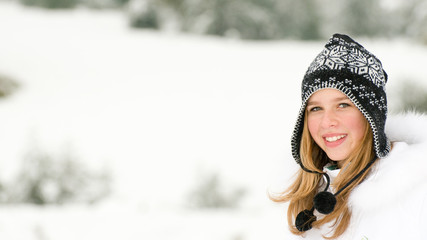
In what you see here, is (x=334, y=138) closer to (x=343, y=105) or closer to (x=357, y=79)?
(x=343, y=105)

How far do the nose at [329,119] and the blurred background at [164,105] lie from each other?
37cm

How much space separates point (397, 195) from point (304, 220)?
1.32 feet

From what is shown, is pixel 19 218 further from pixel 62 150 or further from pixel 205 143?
pixel 205 143

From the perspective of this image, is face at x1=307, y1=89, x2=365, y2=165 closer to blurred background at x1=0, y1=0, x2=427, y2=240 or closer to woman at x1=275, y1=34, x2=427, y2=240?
woman at x1=275, y1=34, x2=427, y2=240

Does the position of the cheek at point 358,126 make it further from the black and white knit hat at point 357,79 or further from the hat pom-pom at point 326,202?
the hat pom-pom at point 326,202

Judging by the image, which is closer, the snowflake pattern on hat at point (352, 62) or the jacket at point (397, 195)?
the jacket at point (397, 195)

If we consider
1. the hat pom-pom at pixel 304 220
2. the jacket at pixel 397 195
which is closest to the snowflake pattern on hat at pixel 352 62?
the jacket at pixel 397 195

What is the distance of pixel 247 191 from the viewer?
5.66 m

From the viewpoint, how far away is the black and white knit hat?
160 cm

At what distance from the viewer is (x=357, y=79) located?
1606mm

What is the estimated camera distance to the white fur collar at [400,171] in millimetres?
1494

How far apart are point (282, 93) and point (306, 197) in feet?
23.7

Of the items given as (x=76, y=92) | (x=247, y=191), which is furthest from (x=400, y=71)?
(x=76, y=92)

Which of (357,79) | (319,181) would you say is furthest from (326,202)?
(357,79)
